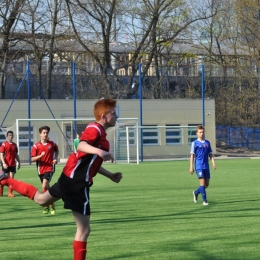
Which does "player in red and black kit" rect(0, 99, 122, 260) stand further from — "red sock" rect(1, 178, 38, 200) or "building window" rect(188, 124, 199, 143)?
"building window" rect(188, 124, 199, 143)

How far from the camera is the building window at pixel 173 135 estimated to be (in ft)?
145

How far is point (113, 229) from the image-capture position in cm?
1081

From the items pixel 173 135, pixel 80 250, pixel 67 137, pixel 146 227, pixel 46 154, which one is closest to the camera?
pixel 80 250

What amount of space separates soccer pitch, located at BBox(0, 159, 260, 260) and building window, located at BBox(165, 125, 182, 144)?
25064mm

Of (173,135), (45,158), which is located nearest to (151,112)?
(173,135)

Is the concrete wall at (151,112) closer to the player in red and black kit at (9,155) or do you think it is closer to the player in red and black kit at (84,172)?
the player in red and black kit at (9,155)

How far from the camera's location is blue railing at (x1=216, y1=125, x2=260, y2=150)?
167 feet

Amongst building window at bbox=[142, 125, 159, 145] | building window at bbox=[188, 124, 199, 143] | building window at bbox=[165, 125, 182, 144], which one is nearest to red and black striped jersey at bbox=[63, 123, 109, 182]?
building window at bbox=[142, 125, 159, 145]

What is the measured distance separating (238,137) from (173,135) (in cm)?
896

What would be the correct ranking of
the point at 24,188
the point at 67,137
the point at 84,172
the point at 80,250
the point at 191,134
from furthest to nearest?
the point at 191,134 → the point at 67,137 → the point at 24,188 → the point at 84,172 → the point at 80,250

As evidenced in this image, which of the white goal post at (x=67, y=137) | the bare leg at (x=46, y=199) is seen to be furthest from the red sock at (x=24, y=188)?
the white goal post at (x=67, y=137)

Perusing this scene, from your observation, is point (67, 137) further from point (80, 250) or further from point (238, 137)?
point (80, 250)

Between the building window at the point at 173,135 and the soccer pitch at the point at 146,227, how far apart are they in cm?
2506

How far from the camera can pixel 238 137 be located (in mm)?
51312
